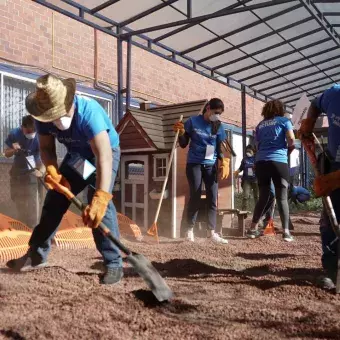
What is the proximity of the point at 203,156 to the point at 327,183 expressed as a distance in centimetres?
237

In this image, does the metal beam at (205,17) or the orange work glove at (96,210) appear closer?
the orange work glove at (96,210)

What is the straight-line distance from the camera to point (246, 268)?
3600mm

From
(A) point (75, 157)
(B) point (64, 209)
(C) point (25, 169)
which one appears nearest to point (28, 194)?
(C) point (25, 169)

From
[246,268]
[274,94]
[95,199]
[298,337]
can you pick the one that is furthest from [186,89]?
[298,337]

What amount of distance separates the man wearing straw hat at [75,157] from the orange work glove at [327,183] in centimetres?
137

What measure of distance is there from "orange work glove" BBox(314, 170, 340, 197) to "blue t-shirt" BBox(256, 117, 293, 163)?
2183mm

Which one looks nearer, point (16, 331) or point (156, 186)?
point (16, 331)

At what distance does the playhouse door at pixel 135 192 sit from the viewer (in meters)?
5.85

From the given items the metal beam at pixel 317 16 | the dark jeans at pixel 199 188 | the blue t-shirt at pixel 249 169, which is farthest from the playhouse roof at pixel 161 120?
the blue t-shirt at pixel 249 169

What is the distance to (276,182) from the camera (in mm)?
5070

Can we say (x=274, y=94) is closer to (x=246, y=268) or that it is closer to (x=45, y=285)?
(x=246, y=268)

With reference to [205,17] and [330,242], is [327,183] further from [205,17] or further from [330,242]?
[205,17]

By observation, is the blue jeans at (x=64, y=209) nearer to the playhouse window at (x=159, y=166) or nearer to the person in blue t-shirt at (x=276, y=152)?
the person in blue t-shirt at (x=276, y=152)

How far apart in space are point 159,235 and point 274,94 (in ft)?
24.1
